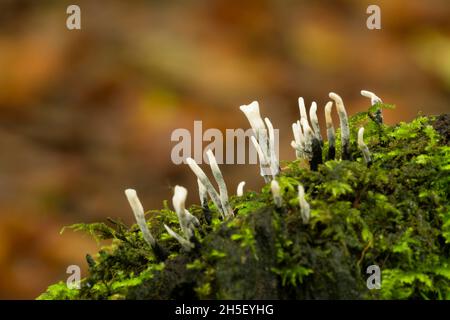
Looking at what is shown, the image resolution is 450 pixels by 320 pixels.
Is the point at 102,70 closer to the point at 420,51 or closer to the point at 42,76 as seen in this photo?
the point at 42,76

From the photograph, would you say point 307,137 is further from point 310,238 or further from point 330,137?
point 310,238

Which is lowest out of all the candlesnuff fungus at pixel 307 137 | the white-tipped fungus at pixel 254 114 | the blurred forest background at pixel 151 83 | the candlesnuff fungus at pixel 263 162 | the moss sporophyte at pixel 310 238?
the moss sporophyte at pixel 310 238

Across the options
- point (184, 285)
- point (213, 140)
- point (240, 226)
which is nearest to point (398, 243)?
point (240, 226)

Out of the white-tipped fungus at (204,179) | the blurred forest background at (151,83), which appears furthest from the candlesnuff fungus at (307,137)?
the blurred forest background at (151,83)

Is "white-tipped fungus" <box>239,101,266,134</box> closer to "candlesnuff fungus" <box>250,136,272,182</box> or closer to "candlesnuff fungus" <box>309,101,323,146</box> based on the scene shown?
"candlesnuff fungus" <box>250,136,272,182</box>

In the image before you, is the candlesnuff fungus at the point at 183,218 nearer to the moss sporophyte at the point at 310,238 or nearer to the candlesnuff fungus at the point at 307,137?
the moss sporophyte at the point at 310,238

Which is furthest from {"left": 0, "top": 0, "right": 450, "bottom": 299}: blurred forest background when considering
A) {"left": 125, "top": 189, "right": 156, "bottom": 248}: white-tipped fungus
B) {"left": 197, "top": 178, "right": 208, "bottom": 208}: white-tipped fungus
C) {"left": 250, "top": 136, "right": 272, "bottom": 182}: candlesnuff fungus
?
{"left": 125, "top": 189, "right": 156, "bottom": 248}: white-tipped fungus
